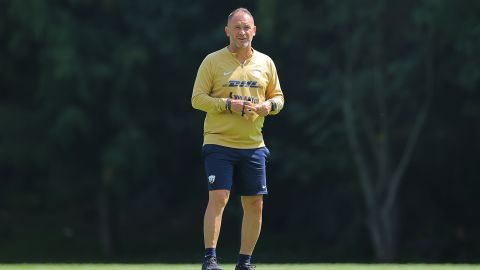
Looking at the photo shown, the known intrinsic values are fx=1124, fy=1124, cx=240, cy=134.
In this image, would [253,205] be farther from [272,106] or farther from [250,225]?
[272,106]

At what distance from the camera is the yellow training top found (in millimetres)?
8516

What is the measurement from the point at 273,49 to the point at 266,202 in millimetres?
5610

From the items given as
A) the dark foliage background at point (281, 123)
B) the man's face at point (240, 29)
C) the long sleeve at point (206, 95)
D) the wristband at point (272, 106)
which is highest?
the man's face at point (240, 29)

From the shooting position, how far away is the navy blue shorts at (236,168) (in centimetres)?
848

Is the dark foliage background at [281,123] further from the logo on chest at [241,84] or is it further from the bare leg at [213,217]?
the bare leg at [213,217]

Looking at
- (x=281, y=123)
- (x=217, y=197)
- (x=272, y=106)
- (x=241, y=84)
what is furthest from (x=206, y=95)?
(x=281, y=123)

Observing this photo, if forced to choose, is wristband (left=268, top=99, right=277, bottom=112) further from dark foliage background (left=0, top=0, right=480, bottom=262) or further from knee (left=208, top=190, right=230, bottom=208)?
dark foliage background (left=0, top=0, right=480, bottom=262)

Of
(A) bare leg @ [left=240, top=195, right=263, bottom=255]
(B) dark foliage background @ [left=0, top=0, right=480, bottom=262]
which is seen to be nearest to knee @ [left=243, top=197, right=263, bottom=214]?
(A) bare leg @ [left=240, top=195, right=263, bottom=255]

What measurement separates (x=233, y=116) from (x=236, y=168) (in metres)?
0.45

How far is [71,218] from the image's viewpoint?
36.5 meters

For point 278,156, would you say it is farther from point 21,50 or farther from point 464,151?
point 21,50

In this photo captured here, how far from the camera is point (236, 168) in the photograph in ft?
28.6

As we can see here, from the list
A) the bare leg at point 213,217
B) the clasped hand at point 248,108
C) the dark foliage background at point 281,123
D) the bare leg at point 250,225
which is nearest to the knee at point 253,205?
the bare leg at point 250,225

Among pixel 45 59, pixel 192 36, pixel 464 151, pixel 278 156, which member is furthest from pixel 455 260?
pixel 45 59
